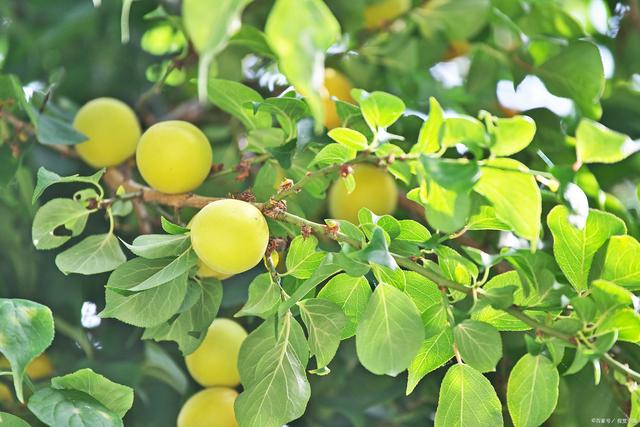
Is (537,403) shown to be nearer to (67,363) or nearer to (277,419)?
(277,419)

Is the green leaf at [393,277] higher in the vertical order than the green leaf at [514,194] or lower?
lower

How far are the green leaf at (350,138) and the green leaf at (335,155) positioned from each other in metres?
0.01

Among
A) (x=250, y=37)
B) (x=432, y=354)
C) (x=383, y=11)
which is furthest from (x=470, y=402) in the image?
(x=383, y=11)

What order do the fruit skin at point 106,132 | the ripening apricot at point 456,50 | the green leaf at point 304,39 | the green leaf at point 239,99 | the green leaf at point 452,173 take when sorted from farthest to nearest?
the ripening apricot at point 456,50, the fruit skin at point 106,132, the green leaf at point 239,99, the green leaf at point 452,173, the green leaf at point 304,39

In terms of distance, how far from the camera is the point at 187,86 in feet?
3.77

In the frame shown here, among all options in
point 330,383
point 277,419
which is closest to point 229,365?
point 277,419

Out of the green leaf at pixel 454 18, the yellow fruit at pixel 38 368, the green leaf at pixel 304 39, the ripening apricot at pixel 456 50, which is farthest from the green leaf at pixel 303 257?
the ripening apricot at pixel 456 50

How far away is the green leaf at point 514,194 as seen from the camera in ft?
1.52

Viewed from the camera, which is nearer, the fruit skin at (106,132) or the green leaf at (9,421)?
the green leaf at (9,421)

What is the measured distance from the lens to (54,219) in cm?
66

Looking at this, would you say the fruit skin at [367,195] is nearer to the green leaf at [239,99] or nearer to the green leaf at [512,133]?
the green leaf at [239,99]

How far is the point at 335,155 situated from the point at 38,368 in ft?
1.54

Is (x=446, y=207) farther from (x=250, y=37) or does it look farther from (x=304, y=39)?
(x=250, y=37)

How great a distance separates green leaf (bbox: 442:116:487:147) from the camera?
46 cm
